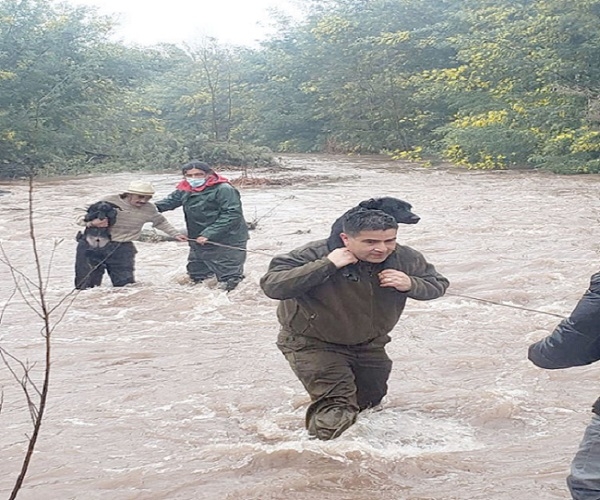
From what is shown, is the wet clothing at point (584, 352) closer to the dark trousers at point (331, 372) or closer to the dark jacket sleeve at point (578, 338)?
the dark jacket sleeve at point (578, 338)

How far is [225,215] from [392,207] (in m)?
4.54

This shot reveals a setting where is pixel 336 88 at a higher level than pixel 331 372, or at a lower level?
lower

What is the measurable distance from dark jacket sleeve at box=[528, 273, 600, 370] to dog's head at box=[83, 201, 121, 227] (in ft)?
21.6

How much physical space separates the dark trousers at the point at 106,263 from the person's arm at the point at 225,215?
3.33 feet

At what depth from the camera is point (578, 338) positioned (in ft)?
10.1

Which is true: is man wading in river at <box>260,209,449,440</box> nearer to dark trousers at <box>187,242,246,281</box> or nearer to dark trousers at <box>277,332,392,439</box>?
dark trousers at <box>277,332,392,439</box>

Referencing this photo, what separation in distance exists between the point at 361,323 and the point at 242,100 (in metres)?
41.8

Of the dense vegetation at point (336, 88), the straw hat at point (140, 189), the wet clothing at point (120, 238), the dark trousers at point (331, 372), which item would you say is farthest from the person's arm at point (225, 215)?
the dense vegetation at point (336, 88)

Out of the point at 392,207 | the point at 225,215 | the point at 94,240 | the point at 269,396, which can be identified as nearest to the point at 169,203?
the point at 225,215

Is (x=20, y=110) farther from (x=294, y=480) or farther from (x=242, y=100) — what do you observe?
(x=294, y=480)

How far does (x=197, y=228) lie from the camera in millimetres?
9336

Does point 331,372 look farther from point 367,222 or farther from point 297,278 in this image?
point 367,222

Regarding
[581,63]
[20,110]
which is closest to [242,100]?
[20,110]

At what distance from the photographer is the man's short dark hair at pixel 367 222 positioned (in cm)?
438
